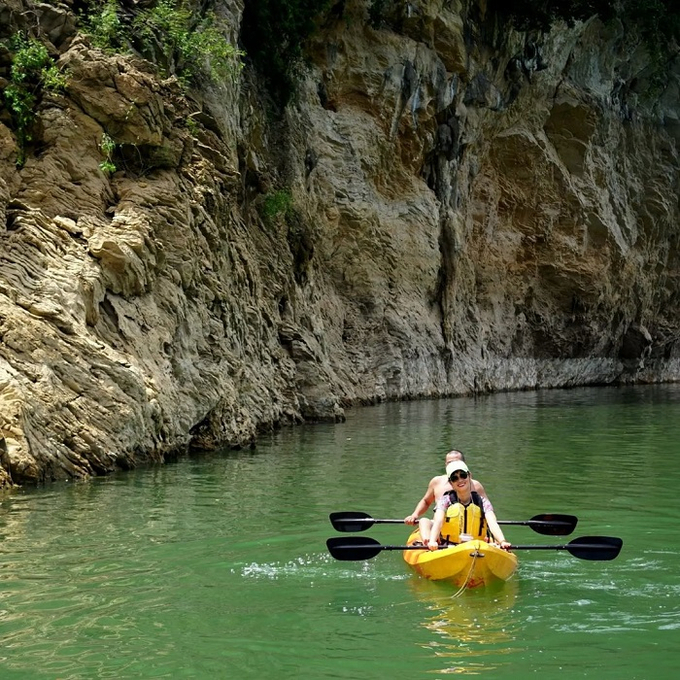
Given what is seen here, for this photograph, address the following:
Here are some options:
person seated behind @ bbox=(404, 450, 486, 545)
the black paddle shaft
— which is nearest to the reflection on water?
person seated behind @ bbox=(404, 450, 486, 545)

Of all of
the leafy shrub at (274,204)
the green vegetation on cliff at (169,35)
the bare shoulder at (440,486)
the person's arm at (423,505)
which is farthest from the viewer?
the leafy shrub at (274,204)

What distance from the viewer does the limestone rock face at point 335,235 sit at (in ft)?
42.9

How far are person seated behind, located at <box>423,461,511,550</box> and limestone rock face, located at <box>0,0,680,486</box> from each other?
5.33 m

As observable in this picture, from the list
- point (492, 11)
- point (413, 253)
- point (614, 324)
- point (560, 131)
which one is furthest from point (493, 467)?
point (614, 324)

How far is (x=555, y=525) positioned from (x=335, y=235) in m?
20.6

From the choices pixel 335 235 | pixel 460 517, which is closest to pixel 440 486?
pixel 460 517

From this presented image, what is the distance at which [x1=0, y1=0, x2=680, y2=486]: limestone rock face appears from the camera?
13.1 m

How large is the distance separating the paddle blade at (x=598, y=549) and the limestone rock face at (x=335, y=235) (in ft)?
20.7

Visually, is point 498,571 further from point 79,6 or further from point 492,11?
point 492,11

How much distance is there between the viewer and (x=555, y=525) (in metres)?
8.77

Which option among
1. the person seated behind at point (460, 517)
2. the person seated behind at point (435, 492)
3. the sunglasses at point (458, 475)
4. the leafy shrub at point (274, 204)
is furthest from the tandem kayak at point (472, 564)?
the leafy shrub at point (274, 204)

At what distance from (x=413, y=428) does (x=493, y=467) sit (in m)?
6.19

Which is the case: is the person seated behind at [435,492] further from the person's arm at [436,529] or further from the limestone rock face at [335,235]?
the limestone rock face at [335,235]

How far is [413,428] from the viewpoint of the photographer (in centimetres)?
2047
